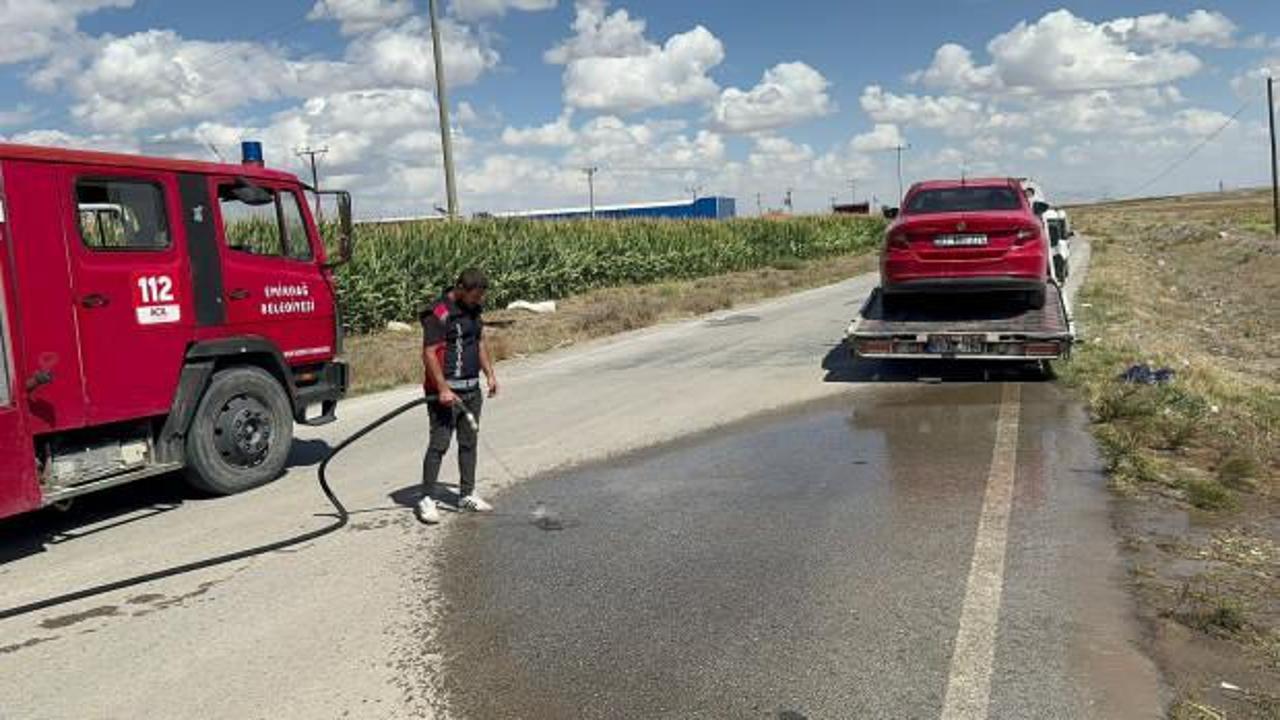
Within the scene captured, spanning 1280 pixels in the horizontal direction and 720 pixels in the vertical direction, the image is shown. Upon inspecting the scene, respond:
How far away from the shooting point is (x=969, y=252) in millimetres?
10781

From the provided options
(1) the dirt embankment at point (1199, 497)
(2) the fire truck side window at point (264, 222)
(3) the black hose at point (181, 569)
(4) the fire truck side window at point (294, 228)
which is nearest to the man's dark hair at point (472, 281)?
(3) the black hose at point (181, 569)

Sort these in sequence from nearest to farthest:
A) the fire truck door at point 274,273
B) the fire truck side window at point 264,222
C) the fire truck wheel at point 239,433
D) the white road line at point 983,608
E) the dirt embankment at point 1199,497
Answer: the white road line at point 983,608
the dirt embankment at point 1199,497
the fire truck wheel at point 239,433
the fire truck door at point 274,273
the fire truck side window at point 264,222

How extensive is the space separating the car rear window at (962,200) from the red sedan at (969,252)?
1.9 inches

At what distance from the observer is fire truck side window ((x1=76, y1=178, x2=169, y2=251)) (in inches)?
251

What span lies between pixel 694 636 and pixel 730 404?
5.95 m

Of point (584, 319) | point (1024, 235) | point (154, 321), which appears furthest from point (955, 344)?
point (584, 319)

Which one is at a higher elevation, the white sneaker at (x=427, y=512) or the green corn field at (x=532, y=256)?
the green corn field at (x=532, y=256)

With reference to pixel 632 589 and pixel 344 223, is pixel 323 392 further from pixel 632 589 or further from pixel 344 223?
pixel 632 589

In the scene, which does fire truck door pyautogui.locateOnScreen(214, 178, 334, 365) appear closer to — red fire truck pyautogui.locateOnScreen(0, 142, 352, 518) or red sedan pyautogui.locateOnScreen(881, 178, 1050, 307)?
red fire truck pyautogui.locateOnScreen(0, 142, 352, 518)

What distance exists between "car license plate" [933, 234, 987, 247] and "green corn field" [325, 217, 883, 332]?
Answer: 11386 millimetres

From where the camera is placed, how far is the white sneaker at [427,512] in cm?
637

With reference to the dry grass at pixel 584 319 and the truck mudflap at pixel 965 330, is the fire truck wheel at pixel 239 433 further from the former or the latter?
the truck mudflap at pixel 965 330

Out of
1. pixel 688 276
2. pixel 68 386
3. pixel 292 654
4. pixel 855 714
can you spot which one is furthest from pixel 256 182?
pixel 688 276

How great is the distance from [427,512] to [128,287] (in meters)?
2.42
